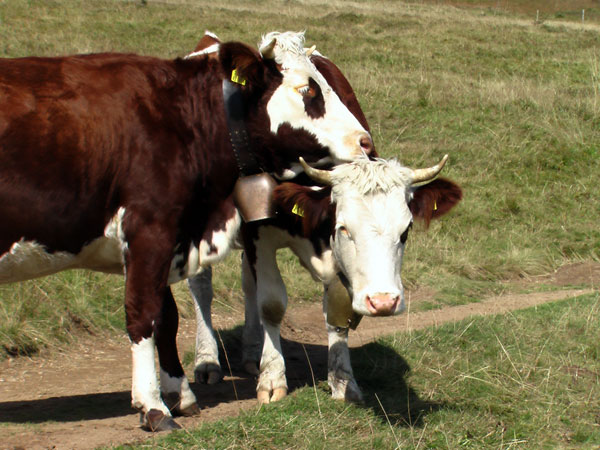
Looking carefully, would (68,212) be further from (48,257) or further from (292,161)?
(292,161)

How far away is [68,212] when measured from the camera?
4.70m

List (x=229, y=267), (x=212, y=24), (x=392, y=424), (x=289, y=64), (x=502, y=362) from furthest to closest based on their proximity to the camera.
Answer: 1. (x=212, y=24)
2. (x=229, y=267)
3. (x=502, y=362)
4. (x=289, y=64)
5. (x=392, y=424)

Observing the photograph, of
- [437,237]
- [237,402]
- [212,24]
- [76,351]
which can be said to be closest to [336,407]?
[237,402]

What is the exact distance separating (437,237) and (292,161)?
509 centimetres

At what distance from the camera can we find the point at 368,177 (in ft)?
16.0

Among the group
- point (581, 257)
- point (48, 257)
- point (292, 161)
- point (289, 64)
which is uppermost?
point (289, 64)

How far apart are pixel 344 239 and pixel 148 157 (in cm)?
123

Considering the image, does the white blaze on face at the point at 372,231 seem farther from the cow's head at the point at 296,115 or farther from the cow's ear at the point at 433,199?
the cow's head at the point at 296,115

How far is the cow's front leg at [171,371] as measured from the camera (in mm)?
5340

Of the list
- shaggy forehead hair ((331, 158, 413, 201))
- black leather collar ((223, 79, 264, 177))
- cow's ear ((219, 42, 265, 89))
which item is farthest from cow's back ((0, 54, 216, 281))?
shaggy forehead hair ((331, 158, 413, 201))

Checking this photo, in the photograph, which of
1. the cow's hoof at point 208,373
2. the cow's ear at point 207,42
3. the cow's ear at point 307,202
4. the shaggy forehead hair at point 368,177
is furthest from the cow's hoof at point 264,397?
the cow's ear at point 207,42

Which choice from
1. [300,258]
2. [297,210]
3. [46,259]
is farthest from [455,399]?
[46,259]

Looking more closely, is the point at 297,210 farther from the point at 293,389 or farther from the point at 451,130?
the point at 451,130

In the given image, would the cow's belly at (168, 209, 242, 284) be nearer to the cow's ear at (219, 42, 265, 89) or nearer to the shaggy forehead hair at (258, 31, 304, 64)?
the cow's ear at (219, 42, 265, 89)
